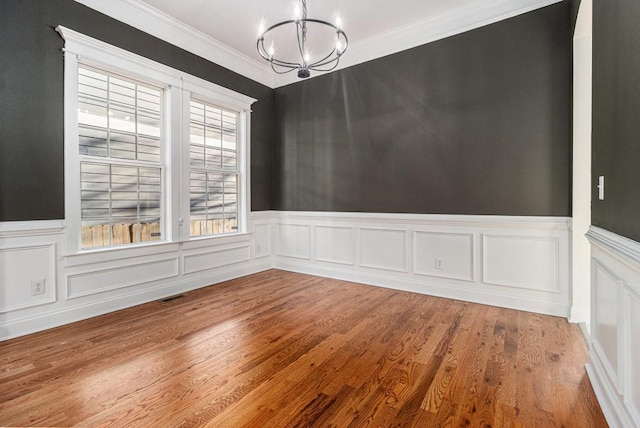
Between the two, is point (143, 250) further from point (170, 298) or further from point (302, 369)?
point (302, 369)

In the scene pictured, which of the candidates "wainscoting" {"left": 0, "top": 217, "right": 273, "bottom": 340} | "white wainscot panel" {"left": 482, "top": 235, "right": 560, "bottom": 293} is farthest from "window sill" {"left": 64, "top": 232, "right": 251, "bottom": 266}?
"white wainscot panel" {"left": 482, "top": 235, "right": 560, "bottom": 293}

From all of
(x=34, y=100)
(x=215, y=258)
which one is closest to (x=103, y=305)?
(x=215, y=258)

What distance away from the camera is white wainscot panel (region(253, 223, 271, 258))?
477 cm

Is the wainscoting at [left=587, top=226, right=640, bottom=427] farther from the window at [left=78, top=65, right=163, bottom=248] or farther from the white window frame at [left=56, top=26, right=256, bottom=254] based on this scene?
the window at [left=78, top=65, right=163, bottom=248]

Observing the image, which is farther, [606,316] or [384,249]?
[384,249]

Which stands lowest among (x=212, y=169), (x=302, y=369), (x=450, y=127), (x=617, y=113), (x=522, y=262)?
(x=302, y=369)

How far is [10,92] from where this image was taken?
2529mm

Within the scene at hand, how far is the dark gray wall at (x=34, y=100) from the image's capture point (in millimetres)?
2518

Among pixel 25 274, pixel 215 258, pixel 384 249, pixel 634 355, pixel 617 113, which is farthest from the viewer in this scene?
pixel 215 258

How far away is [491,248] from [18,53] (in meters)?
4.64

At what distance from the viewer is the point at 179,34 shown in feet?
12.0

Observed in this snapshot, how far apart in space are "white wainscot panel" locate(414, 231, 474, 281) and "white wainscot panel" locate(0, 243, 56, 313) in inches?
144

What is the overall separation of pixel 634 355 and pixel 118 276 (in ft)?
12.7

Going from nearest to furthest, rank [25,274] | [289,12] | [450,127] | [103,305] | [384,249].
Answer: [25,274], [103,305], [289,12], [450,127], [384,249]
